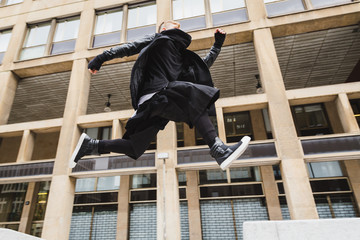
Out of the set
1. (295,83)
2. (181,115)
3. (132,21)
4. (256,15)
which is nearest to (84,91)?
(132,21)

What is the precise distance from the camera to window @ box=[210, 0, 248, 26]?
1066 cm

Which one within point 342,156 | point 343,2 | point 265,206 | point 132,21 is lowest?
point 265,206

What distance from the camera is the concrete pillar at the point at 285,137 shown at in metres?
7.49

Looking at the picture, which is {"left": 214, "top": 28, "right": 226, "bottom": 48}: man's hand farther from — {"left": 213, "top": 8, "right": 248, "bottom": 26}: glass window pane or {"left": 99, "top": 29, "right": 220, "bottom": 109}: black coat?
{"left": 213, "top": 8, "right": 248, "bottom": 26}: glass window pane

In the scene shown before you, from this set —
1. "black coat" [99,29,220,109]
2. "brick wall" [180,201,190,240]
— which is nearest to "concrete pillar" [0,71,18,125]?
"brick wall" [180,201,190,240]

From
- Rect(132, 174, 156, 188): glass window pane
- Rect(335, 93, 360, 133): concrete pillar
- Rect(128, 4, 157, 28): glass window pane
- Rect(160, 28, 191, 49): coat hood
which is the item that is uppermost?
Rect(128, 4, 157, 28): glass window pane

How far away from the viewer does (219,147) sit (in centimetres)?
240

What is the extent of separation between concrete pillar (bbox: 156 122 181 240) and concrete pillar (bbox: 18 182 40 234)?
383 inches

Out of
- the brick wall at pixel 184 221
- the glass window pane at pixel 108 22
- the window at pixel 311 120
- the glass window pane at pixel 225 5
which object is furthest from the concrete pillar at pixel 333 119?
the glass window pane at pixel 108 22

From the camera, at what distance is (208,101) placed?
2457mm

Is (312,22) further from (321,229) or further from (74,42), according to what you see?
(74,42)

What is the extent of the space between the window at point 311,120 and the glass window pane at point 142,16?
9483 millimetres

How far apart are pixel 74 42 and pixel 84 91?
119 inches

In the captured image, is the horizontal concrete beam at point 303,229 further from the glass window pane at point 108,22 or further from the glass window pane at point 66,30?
the glass window pane at point 66,30
